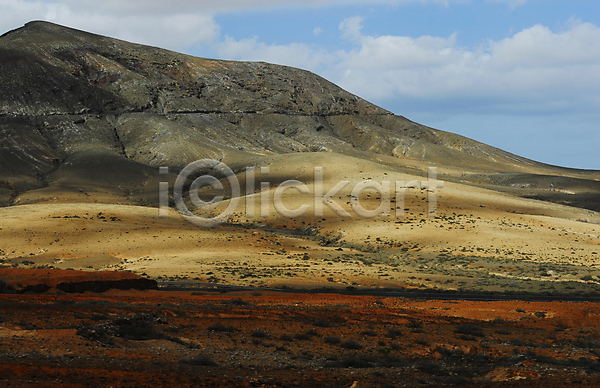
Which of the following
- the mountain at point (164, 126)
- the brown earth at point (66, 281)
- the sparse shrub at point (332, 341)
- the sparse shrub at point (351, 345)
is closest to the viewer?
the sparse shrub at point (351, 345)

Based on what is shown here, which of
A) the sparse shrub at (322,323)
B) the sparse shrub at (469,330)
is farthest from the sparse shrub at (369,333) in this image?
the sparse shrub at (469,330)

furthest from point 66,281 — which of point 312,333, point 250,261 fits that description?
point 250,261

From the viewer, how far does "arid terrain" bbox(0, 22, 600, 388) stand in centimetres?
1333

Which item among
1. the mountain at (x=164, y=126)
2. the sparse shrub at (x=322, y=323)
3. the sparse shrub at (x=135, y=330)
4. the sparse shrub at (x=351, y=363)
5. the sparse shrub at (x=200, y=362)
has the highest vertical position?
the mountain at (x=164, y=126)

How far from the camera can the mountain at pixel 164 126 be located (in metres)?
→ 111

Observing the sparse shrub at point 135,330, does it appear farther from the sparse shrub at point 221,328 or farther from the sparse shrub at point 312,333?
the sparse shrub at point 312,333

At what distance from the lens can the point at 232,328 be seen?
52.4 ft

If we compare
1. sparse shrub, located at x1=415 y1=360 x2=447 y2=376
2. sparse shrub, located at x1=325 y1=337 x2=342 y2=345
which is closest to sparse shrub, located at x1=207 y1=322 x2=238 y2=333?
sparse shrub, located at x1=325 y1=337 x2=342 y2=345

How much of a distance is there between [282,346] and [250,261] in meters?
28.3

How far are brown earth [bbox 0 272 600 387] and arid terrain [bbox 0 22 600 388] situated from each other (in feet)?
0.28

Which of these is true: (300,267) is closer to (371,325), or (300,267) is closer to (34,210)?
(371,325)

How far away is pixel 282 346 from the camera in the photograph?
15.0m

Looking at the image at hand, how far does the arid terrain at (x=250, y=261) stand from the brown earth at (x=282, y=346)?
9cm

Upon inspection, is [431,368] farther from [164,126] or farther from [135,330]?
[164,126]
